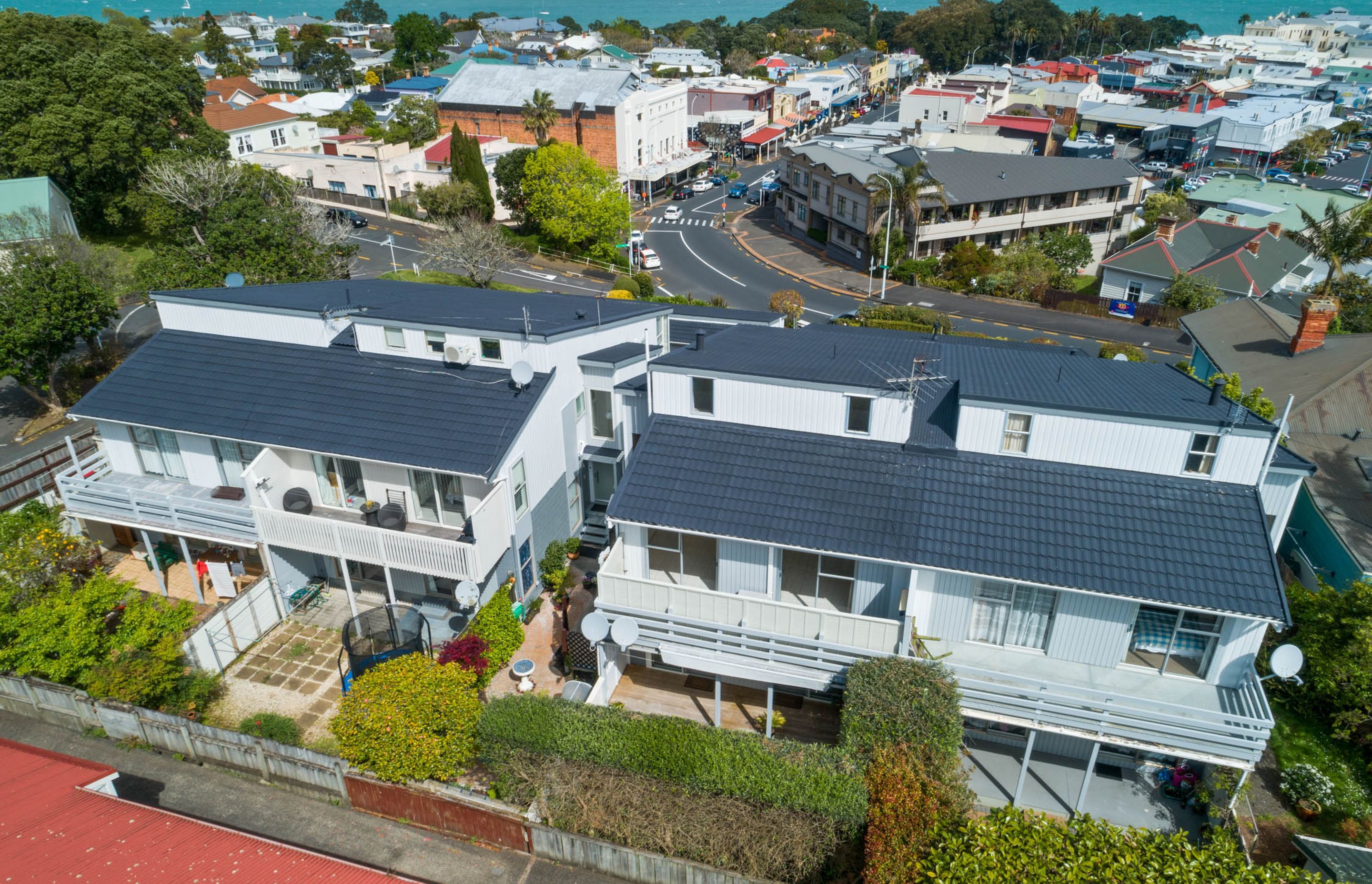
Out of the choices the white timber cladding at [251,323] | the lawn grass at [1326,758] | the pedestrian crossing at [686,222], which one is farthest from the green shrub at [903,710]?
the pedestrian crossing at [686,222]

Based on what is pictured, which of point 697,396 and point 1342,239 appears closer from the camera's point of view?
point 697,396

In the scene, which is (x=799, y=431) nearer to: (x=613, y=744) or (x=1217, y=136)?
(x=613, y=744)

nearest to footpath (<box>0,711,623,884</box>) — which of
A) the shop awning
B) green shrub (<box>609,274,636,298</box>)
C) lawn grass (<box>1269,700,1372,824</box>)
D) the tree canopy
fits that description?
lawn grass (<box>1269,700,1372,824</box>)

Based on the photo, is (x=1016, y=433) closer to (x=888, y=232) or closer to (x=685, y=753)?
(x=685, y=753)

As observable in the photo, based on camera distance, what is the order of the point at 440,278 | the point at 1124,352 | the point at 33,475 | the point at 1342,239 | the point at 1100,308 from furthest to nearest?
the point at 1100,308 → the point at 440,278 → the point at 1342,239 → the point at 1124,352 → the point at 33,475

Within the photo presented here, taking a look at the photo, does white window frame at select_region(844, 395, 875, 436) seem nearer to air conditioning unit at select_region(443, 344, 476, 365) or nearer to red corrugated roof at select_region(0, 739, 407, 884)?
air conditioning unit at select_region(443, 344, 476, 365)

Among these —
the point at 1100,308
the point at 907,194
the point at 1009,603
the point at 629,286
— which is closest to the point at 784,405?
the point at 1009,603

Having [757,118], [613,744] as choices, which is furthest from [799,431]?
[757,118]
